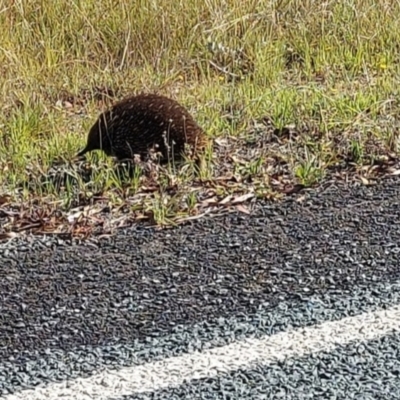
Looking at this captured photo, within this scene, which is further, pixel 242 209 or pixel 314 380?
pixel 242 209

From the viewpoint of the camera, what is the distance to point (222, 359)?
304 centimetres

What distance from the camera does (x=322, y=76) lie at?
6824 millimetres

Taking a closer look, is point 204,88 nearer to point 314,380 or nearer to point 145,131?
point 145,131

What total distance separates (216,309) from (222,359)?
15.4 inches

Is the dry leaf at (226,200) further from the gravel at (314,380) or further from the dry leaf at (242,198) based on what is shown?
the gravel at (314,380)

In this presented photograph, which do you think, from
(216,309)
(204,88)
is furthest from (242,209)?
(204,88)

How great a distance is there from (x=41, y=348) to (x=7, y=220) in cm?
134

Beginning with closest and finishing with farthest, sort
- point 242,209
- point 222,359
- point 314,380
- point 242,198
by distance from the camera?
point 314,380 → point 222,359 → point 242,209 → point 242,198

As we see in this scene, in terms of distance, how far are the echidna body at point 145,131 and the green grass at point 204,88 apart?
0.52 feet

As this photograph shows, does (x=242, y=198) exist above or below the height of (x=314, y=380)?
below

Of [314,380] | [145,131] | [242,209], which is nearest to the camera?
[314,380]

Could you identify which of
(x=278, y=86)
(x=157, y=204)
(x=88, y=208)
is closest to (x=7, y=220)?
(x=88, y=208)

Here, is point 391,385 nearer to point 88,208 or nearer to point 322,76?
point 88,208

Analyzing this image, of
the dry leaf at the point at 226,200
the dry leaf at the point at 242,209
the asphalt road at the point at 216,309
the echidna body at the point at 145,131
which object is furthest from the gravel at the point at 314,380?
the echidna body at the point at 145,131
